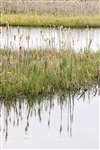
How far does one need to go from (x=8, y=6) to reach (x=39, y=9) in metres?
1.06

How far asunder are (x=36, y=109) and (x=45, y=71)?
3.58ft

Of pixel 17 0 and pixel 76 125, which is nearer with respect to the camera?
pixel 76 125

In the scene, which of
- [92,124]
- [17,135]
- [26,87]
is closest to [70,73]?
[26,87]

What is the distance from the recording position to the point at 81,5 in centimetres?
1822

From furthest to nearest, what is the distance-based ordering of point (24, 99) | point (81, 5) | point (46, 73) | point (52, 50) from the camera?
point (81, 5) < point (52, 50) < point (46, 73) < point (24, 99)

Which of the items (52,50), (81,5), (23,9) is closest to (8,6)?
(23,9)

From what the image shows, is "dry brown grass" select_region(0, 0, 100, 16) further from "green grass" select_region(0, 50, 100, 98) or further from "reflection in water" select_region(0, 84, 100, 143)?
"reflection in water" select_region(0, 84, 100, 143)

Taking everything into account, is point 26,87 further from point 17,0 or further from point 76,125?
point 17,0

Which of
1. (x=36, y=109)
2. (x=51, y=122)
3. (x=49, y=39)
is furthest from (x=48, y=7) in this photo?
(x=51, y=122)

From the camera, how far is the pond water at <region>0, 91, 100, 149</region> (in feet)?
19.8

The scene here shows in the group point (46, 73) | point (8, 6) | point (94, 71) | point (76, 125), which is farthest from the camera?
point (8, 6)

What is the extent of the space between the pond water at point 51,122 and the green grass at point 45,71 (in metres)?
0.20

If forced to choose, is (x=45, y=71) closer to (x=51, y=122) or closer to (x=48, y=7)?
(x=51, y=122)

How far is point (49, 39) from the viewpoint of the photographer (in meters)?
9.77
